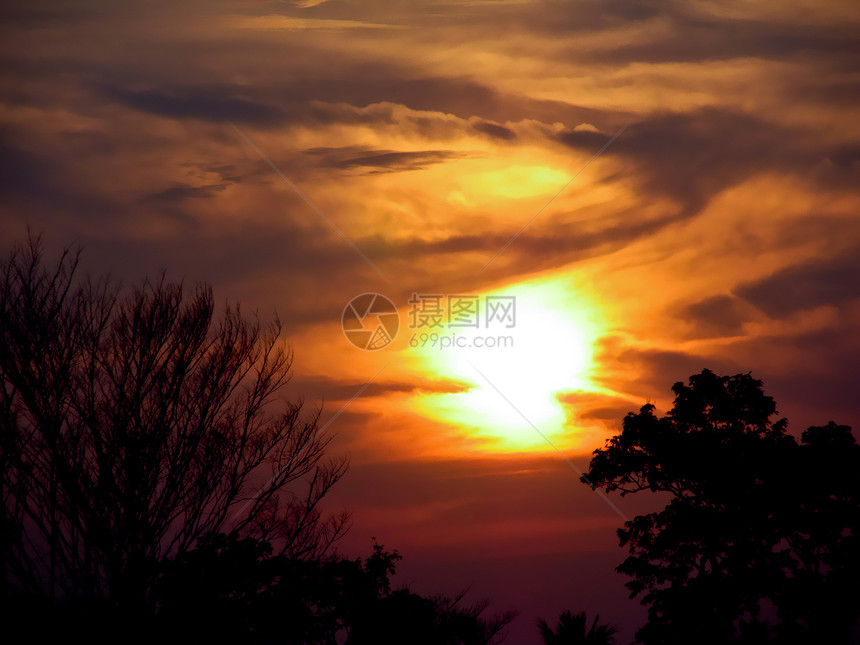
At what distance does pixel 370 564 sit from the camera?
20.0 meters

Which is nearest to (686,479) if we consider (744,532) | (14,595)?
(744,532)

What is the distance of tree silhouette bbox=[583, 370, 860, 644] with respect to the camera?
769 inches

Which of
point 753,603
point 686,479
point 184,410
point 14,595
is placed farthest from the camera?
point 686,479

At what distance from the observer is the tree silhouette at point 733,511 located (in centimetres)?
1953

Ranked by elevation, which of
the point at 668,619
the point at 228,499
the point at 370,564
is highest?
the point at 228,499

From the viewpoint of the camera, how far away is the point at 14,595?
13.4m

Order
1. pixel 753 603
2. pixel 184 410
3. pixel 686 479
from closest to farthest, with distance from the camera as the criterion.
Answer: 1. pixel 184 410
2. pixel 753 603
3. pixel 686 479

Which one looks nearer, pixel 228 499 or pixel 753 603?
pixel 228 499

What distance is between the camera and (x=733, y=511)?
67.7ft

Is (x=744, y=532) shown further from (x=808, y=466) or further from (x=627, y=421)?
(x=627, y=421)

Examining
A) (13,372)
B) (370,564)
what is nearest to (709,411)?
(370,564)

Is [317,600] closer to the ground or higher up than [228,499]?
closer to the ground

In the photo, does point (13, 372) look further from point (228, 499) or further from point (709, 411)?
point (709, 411)

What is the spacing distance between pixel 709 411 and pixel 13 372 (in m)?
16.7
